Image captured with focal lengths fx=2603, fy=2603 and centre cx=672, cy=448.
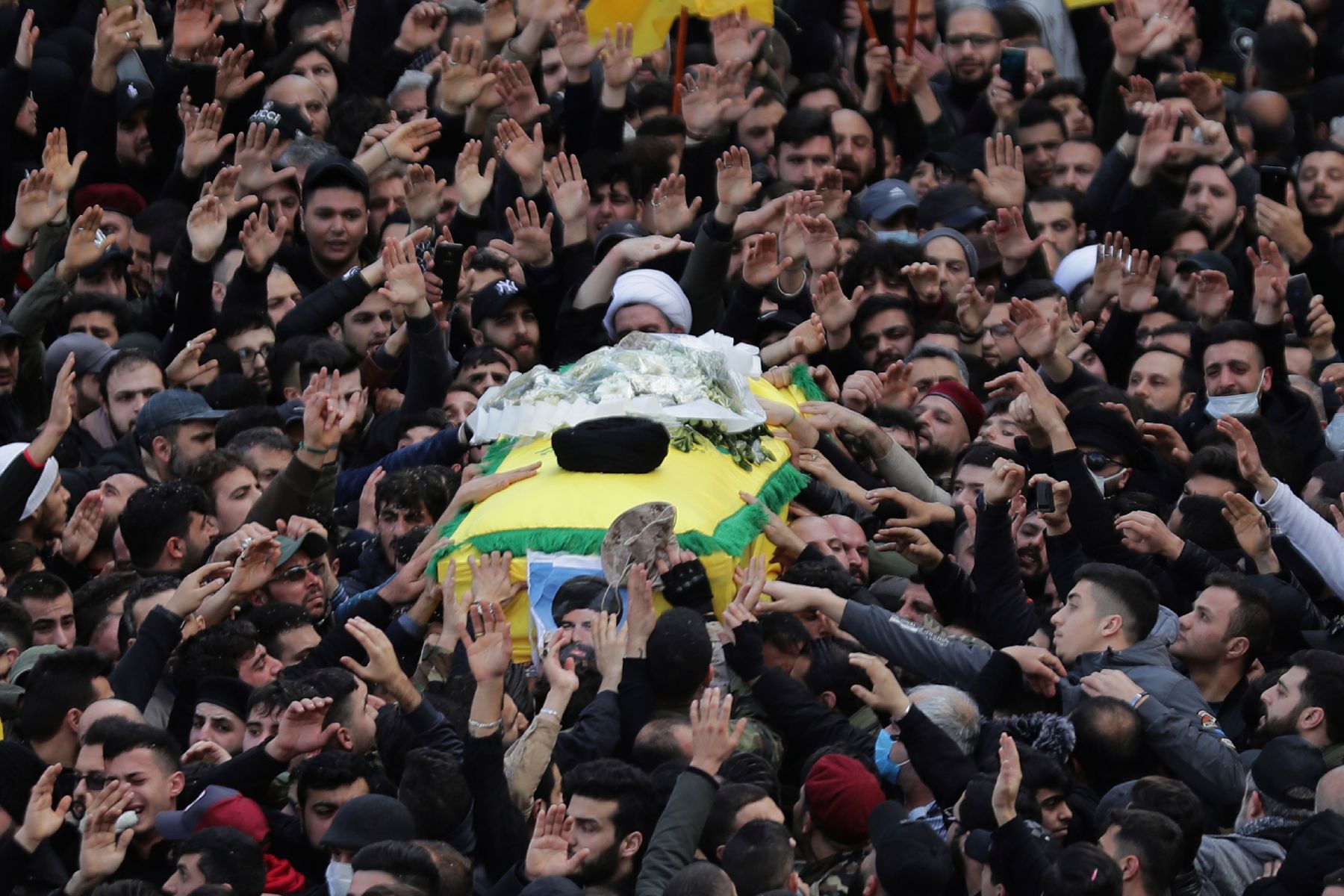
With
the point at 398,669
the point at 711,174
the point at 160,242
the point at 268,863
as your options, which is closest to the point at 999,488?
the point at 398,669

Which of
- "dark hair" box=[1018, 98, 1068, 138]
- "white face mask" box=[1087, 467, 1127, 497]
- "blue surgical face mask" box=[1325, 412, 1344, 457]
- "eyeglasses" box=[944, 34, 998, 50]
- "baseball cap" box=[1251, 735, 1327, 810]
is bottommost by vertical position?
"blue surgical face mask" box=[1325, 412, 1344, 457]

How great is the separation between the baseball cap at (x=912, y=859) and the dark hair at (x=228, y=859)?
1731 millimetres

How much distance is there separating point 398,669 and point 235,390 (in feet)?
10.9

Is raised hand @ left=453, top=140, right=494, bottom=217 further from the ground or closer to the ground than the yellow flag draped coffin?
further from the ground

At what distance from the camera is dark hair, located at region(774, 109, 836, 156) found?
1256cm

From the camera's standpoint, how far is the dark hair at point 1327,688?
803cm

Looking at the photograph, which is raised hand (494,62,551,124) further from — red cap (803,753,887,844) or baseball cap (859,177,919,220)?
red cap (803,753,887,844)

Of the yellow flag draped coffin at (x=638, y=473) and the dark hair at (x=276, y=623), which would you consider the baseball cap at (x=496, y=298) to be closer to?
the yellow flag draped coffin at (x=638, y=473)

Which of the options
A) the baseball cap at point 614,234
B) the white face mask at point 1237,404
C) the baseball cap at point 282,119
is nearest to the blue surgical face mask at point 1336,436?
the white face mask at point 1237,404

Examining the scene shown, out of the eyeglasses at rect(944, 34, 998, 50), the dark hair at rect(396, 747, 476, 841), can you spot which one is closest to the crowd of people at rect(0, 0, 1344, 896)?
the dark hair at rect(396, 747, 476, 841)

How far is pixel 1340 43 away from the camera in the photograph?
14641 mm

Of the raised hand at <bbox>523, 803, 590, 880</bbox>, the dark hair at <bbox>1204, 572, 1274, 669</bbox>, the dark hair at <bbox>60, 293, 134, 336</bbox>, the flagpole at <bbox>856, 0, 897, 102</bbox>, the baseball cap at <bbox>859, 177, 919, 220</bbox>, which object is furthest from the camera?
the flagpole at <bbox>856, 0, 897, 102</bbox>

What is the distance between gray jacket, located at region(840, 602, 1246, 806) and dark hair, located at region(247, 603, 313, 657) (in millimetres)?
1875

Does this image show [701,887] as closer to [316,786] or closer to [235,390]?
[316,786]
